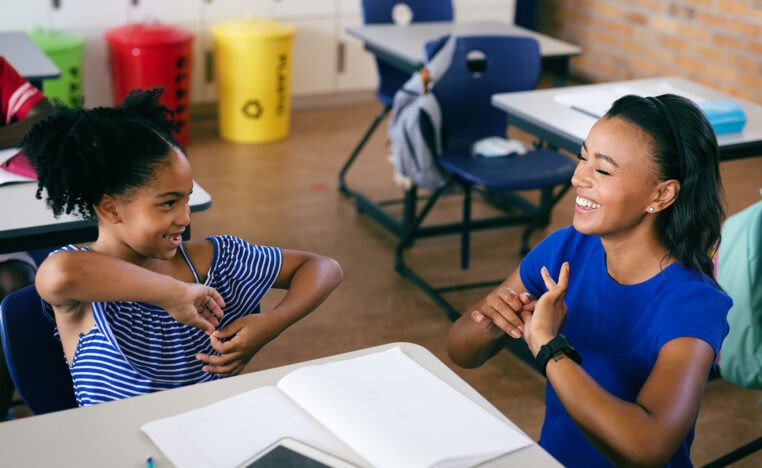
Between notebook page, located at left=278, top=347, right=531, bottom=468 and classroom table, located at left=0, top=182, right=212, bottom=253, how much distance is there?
81cm

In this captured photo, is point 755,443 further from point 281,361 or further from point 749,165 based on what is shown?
point 749,165

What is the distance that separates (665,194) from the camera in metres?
1.37

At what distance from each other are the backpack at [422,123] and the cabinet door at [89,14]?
2.03 m

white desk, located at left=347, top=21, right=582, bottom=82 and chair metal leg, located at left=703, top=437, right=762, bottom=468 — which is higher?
white desk, located at left=347, top=21, right=582, bottom=82

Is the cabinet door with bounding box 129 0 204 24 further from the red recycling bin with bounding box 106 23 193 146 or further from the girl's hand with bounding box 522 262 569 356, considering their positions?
the girl's hand with bounding box 522 262 569 356

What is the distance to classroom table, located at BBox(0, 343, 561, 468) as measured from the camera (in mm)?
1103

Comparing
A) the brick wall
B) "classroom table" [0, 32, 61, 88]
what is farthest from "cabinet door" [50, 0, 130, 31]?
the brick wall

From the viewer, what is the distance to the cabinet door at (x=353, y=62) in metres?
5.13

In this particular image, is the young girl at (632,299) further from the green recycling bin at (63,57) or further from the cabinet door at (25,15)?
the cabinet door at (25,15)

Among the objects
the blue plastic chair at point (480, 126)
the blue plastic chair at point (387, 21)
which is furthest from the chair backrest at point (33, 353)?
the blue plastic chair at point (387, 21)

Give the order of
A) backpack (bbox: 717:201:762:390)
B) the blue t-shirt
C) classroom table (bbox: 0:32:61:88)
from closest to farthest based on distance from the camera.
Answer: the blue t-shirt < backpack (bbox: 717:201:762:390) < classroom table (bbox: 0:32:61:88)

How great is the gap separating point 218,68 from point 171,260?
130 inches

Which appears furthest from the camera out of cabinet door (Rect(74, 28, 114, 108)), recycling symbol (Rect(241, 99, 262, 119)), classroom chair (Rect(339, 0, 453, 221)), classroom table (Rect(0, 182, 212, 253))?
recycling symbol (Rect(241, 99, 262, 119))

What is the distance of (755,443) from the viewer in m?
2.25
